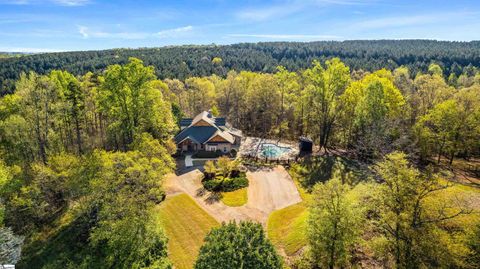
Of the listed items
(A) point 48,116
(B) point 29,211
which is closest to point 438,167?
(B) point 29,211

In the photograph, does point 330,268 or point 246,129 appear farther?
point 246,129

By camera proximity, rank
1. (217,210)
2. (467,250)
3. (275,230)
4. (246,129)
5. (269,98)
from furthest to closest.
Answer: (246,129), (269,98), (217,210), (275,230), (467,250)

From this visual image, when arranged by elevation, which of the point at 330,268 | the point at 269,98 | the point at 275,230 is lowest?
the point at 275,230

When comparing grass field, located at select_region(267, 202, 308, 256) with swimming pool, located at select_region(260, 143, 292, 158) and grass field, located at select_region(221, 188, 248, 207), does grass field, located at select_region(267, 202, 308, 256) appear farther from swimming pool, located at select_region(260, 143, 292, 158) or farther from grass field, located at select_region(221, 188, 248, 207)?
swimming pool, located at select_region(260, 143, 292, 158)

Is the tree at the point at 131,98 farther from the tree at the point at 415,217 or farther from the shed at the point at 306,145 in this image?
the tree at the point at 415,217

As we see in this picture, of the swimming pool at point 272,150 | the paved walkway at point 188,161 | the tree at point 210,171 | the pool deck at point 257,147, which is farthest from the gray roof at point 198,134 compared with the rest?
the tree at point 210,171

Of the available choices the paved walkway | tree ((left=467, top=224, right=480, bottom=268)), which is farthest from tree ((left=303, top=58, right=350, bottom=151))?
tree ((left=467, top=224, right=480, bottom=268))

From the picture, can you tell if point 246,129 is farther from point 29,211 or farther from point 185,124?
point 29,211

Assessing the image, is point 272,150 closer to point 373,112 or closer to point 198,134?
point 198,134
